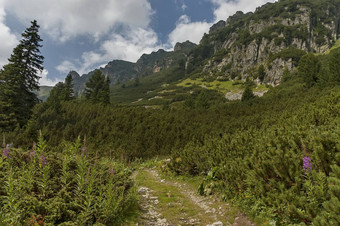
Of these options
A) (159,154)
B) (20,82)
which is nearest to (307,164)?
(159,154)

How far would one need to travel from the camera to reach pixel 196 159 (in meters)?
9.62

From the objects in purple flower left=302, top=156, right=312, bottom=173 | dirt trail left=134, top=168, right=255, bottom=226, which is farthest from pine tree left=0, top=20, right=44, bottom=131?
purple flower left=302, top=156, right=312, bottom=173

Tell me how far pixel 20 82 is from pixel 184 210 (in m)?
22.8

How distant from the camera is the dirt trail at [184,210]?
4844mm

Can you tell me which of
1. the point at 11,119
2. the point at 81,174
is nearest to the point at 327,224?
the point at 81,174

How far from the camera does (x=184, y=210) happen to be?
223 inches

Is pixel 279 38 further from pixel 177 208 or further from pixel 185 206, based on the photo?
pixel 177 208

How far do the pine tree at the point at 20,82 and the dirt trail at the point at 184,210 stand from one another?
750 inches

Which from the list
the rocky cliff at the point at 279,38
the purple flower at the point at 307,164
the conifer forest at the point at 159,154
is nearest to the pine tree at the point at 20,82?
the conifer forest at the point at 159,154

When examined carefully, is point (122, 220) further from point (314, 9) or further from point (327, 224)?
point (314, 9)

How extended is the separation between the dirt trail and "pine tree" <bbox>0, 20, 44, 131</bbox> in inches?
750

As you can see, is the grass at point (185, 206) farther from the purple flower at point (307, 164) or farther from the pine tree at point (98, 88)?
the pine tree at point (98, 88)

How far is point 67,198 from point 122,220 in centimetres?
131

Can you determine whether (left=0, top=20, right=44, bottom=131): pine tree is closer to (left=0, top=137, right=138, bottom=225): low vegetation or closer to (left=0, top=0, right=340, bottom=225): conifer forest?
(left=0, top=0, right=340, bottom=225): conifer forest
